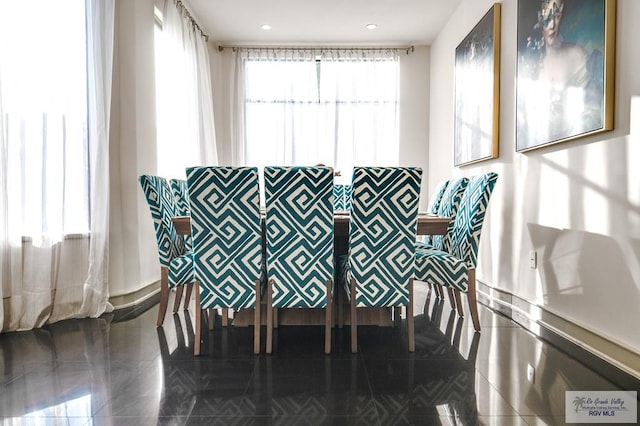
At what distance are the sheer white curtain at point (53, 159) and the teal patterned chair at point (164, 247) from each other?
57 cm

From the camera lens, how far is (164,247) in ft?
8.25

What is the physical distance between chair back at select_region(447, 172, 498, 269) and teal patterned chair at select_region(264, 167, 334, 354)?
3.14ft

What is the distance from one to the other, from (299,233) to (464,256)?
3.71 feet

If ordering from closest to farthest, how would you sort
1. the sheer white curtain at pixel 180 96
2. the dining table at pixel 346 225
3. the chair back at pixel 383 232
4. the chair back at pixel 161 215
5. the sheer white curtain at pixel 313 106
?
the chair back at pixel 383 232 → the dining table at pixel 346 225 → the chair back at pixel 161 215 → the sheer white curtain at pixel 180 96 → the sheer white curtain at pixel 313 106

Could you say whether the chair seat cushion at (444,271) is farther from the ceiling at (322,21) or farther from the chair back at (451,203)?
the ceiling at (322,21)

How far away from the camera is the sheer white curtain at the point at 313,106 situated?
5094mm

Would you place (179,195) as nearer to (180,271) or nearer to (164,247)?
(164,247)

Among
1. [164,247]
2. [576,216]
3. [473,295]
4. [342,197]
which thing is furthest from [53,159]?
[576,216]

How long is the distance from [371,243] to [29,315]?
2.19 metres

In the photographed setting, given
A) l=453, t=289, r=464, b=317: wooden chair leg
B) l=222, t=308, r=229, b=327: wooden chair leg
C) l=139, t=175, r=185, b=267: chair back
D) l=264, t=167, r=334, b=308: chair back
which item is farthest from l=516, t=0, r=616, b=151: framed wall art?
l=139, t=175, r=185, b=267: chair back

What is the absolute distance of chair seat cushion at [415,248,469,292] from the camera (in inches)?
94.4

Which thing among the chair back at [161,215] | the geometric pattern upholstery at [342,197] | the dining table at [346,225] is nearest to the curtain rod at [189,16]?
the chair back at [161,215]

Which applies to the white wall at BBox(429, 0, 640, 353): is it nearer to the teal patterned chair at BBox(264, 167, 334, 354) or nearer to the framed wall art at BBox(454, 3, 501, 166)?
the framed wall art at BBox(454, 3, 501, 166)

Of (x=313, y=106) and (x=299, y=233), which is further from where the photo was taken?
(x=313, y=106)
